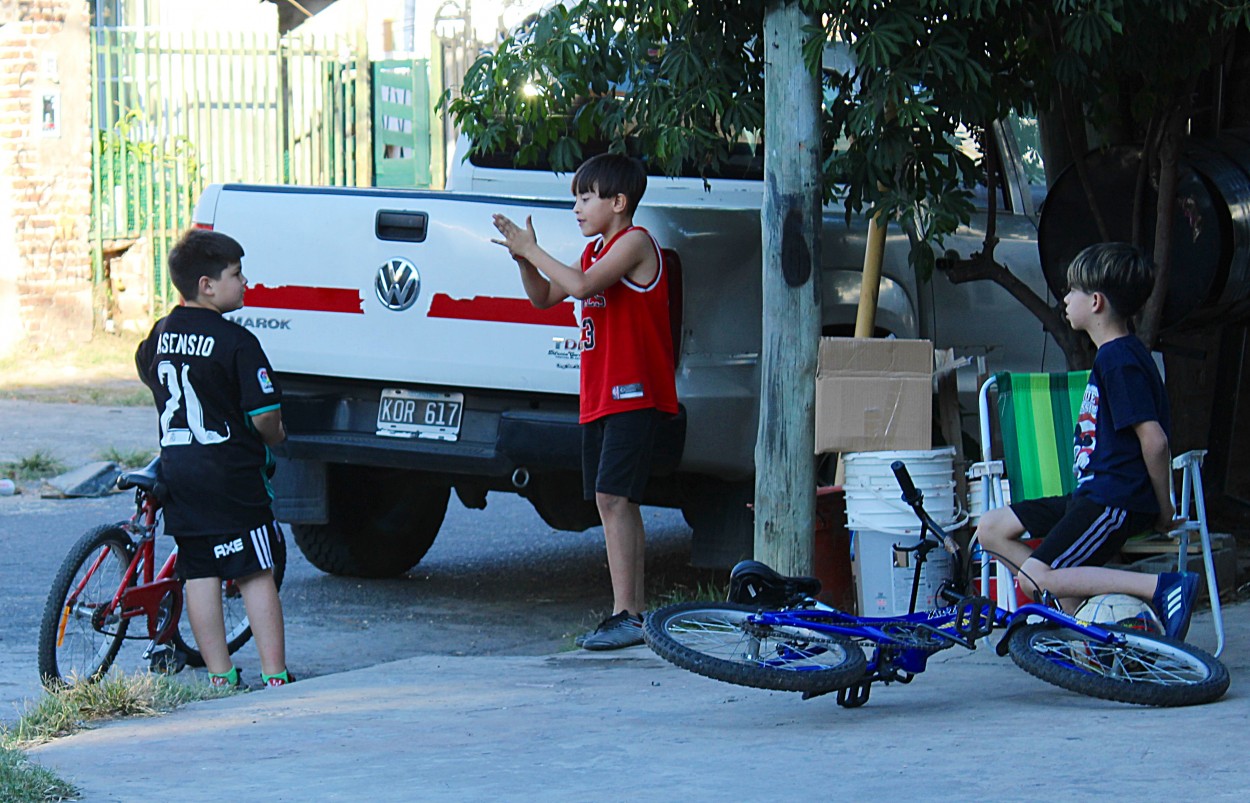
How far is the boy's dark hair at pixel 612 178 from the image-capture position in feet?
18.5

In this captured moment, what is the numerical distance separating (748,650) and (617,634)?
1338 mm

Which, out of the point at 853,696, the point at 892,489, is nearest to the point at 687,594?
the point at 892,489

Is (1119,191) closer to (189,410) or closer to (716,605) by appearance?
(716,605)

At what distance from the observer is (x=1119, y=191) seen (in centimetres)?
668

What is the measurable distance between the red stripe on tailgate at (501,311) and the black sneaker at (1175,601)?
7.42 feet

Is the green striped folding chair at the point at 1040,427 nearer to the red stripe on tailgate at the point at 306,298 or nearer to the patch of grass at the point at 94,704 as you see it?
the red stripe on tailgate at the point at 306,298

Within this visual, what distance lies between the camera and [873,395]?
5609 millimetres

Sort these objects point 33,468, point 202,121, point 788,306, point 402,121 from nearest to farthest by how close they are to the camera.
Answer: point 788,306
point 33,468
point 202,121
point 402,121

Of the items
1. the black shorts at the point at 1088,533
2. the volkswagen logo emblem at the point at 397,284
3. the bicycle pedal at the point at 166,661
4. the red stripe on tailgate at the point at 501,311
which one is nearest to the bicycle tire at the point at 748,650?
the black shorts at the point at 1088,533

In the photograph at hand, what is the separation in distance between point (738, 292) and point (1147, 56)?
1.59m

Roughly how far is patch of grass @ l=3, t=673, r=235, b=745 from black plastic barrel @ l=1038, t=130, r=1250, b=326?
3.50 m

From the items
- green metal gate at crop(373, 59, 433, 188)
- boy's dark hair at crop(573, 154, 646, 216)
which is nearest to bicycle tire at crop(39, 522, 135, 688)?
boy's dark hair at crop(573, 154, 646, 216)

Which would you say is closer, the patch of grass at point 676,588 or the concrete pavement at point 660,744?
the concrete pavement at point 660,744

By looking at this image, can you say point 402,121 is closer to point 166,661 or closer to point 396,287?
point 396,287
